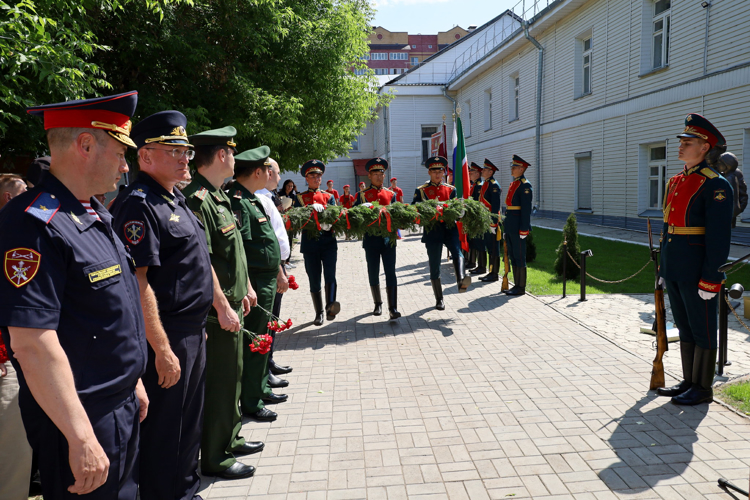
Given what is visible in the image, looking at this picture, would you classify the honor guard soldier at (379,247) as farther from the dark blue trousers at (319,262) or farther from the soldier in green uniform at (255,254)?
the soldier in green uniform at (255,254)

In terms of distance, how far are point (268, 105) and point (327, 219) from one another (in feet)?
19.1

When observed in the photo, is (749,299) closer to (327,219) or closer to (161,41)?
(327,219)

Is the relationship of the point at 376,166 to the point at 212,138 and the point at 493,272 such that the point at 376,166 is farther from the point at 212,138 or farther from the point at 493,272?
the point at 212,138

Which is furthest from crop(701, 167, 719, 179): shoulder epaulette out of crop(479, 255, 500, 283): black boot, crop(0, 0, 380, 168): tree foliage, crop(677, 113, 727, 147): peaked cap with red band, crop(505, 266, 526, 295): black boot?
crop(0, 0, 380, 168): tree foliage

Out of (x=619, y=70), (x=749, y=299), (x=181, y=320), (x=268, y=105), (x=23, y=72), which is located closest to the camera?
(x=181, y=320)

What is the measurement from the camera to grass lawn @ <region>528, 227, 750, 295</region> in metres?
9.48

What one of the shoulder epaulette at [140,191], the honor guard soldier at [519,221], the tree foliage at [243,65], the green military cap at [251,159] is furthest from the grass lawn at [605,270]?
the shoulder epaulette at [140,191]

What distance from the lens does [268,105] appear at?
39.1 feet

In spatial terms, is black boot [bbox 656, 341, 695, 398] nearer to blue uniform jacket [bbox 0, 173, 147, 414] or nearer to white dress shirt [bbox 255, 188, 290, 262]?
white dress shirt [bbox 255, 188, 290, 262]

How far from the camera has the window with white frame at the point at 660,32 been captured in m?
15.2

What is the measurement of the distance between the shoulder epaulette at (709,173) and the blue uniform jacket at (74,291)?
4619 mm

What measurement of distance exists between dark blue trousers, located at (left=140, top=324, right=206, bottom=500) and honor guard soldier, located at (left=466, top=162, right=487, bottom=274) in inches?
361

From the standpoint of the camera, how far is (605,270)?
11156 millimetres

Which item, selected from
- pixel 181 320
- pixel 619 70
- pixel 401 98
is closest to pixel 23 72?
pixel 181 320
